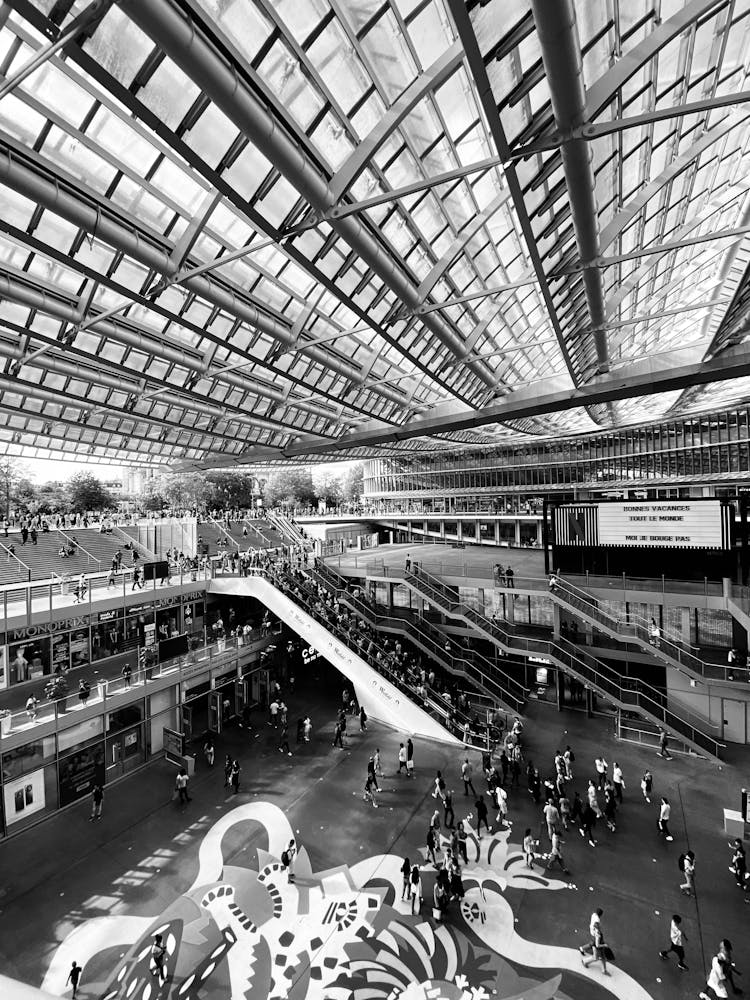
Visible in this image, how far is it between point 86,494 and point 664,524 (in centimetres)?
4672

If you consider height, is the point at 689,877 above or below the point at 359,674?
below

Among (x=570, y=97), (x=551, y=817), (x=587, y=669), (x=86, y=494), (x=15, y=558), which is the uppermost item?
(x=570, y=97)

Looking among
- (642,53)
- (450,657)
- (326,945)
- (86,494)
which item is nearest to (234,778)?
(326,945)

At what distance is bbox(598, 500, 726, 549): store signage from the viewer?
19344mm

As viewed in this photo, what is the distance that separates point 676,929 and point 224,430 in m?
27.4

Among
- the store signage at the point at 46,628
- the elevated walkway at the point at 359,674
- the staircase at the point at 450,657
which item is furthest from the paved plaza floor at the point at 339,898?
the store signage at the point at 46,628

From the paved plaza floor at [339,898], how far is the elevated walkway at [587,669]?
149 cm

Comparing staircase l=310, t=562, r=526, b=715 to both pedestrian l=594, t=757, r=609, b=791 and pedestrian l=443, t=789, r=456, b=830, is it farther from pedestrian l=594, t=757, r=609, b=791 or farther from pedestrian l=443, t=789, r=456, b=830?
pedestrian l=443, t=789, r=456, b=830

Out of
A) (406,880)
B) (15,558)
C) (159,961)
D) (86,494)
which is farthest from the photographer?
(86,494)

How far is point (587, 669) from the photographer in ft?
66.0

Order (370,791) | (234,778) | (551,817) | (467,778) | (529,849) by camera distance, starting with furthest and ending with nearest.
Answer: (234,778), (467,778), (370,791), (551,817), (529,849)

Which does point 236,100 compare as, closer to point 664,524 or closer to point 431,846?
point 431,846

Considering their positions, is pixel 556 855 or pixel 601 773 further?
pixel 601 773

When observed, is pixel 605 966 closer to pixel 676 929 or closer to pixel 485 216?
pixel 676 929
